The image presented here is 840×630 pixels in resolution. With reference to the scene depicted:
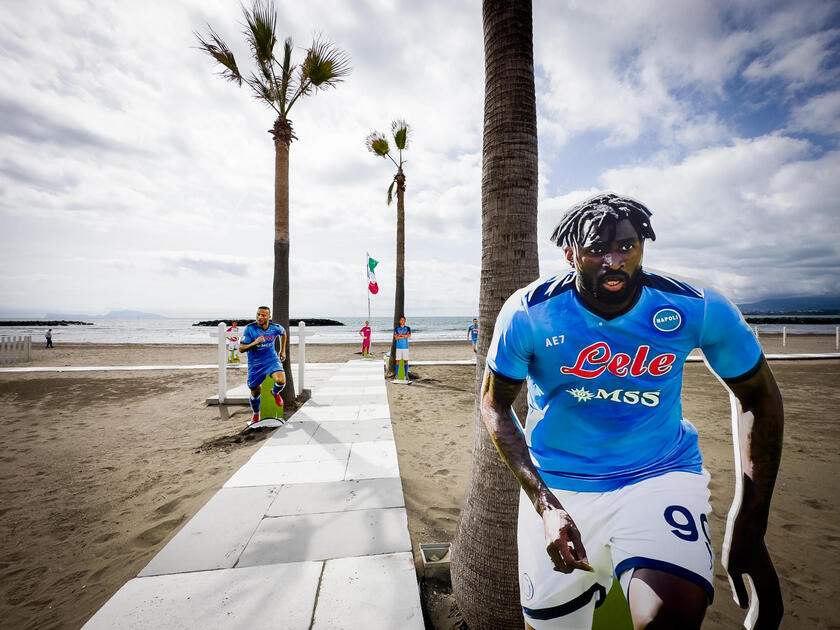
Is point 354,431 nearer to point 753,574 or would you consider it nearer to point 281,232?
point 281,232

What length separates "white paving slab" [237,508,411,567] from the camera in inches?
113

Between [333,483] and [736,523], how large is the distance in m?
3.81

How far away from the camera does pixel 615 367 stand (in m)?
1.38

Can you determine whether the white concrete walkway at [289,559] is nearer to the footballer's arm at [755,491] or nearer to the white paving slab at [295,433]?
the white paving slab at [295,433]

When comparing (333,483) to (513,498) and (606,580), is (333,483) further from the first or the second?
(606,580)

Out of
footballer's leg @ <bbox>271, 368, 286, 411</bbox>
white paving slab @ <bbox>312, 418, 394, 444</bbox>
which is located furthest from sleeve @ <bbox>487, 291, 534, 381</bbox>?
footballer's leg @ <bbox>271, 368, 286, 411</bbox>

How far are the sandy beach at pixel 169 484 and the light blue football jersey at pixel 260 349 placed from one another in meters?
1.27

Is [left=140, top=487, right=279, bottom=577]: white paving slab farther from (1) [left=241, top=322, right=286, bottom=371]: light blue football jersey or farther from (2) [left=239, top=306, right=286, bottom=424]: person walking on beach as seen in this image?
(1) [left=241, top=322, right=286, bottom=371]: light blue football jersey

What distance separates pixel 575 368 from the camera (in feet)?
4.62

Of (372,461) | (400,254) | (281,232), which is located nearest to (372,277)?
(400,254)

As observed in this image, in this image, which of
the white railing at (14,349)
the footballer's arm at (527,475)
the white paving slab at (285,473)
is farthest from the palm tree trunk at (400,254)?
the white railing at (14,349)

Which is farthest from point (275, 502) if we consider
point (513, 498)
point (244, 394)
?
point (244, 394)

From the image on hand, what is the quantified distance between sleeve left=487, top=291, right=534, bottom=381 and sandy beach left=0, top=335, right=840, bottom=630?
2.44 m

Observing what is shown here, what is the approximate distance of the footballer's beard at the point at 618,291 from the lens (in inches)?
53.0
